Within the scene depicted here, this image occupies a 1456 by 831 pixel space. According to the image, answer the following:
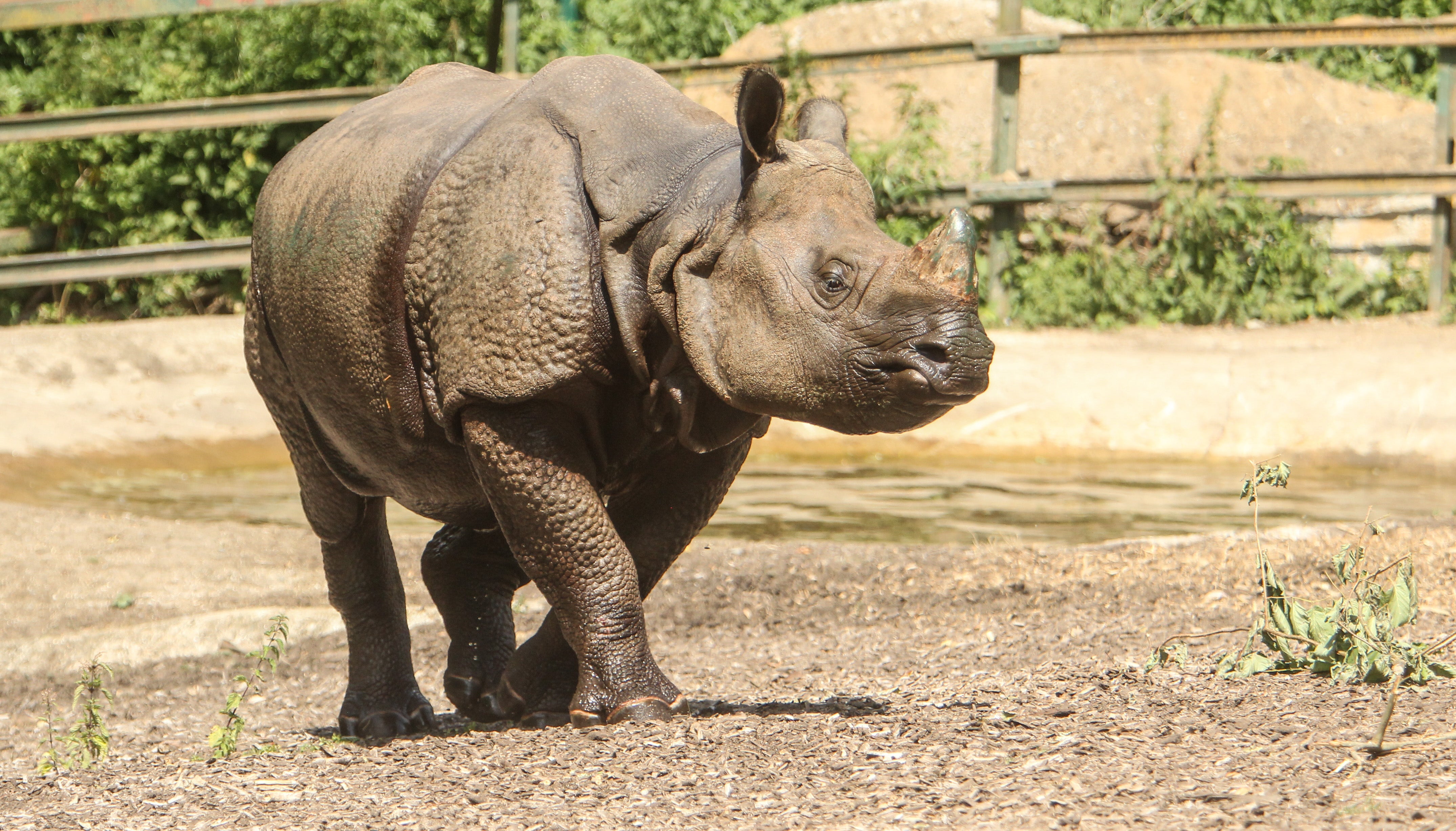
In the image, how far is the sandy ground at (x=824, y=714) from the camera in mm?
2926

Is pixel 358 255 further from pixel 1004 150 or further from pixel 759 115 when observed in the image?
pixel 1004 150

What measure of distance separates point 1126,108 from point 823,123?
8.68 meters

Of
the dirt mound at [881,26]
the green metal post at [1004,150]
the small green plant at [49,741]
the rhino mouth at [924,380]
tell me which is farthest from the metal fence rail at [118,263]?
the rhino mouth at [924,380]

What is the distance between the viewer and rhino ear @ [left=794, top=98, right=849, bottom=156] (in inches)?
150

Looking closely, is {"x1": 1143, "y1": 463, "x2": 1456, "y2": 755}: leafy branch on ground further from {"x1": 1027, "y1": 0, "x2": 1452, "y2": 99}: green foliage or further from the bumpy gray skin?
{"x1": 1027, "y1": 0, "x2": 1452, "y2": 99}: green foliage

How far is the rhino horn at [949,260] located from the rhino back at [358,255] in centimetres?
129

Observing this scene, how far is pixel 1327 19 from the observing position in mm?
13633

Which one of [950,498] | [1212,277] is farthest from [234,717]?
[1212,277]

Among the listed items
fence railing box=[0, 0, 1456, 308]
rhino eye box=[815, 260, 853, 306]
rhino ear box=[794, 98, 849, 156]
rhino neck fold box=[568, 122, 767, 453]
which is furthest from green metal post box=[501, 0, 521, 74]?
rhino eye box=[815, 260, 853, 306]

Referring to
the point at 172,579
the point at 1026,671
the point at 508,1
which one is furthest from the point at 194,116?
the point at 1026,671

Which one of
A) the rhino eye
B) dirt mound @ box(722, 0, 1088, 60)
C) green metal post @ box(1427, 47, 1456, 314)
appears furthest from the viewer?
dirt mound @ box(722, 0, 1088, 60)

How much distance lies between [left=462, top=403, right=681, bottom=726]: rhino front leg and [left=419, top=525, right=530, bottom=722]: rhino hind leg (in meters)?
0.86

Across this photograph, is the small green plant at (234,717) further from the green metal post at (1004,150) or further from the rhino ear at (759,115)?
the green metal post at (1004,150)

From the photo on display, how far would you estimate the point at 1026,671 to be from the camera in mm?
4504
